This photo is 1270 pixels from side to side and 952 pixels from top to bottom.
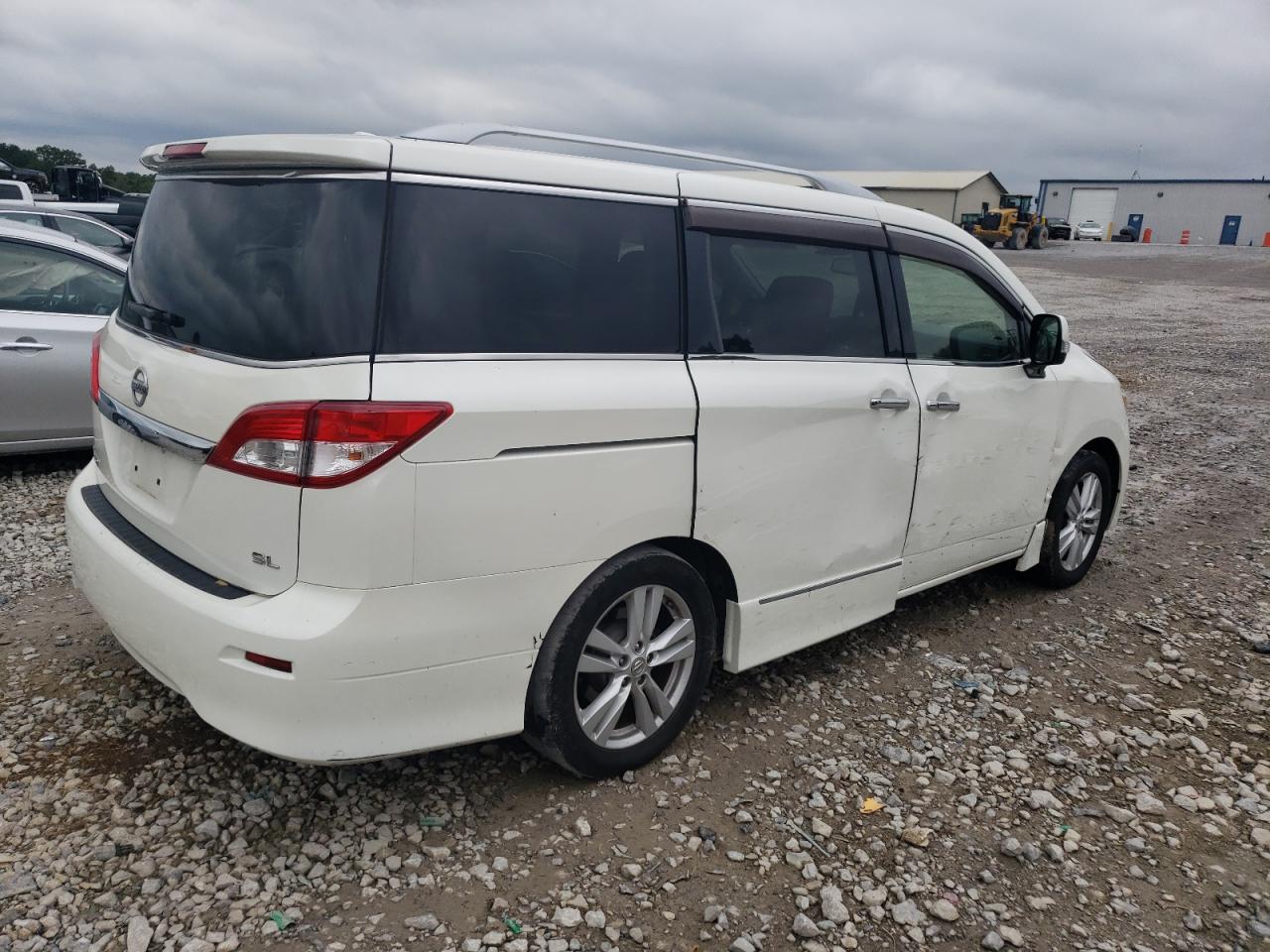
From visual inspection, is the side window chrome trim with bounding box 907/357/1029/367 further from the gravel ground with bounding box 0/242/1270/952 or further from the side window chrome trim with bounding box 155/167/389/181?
the side window chrome trim with bounding box 155/167/389/181

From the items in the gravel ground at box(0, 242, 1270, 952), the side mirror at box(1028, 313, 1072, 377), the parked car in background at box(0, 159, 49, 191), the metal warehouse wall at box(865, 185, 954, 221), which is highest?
the metal warehouse wall at box(865, 185, 954, 221)

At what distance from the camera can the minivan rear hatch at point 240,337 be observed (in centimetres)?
241

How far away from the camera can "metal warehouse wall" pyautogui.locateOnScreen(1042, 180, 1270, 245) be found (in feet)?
239

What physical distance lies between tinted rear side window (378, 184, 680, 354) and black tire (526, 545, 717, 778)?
68cm

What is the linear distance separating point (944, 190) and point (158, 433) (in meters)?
66.8

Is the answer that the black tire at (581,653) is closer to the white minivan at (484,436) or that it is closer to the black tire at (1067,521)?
the white minivan at (484,436)

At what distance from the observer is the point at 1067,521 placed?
16.0ft

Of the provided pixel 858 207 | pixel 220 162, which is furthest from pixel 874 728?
pixel 220 162

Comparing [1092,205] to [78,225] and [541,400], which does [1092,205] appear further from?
[541,400]

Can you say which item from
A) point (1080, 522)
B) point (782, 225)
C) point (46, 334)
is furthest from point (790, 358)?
point (46, 334)

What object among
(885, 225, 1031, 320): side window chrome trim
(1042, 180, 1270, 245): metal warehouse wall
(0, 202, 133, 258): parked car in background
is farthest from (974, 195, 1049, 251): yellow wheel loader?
(885, 225, 1031, 320): side window chrome trim

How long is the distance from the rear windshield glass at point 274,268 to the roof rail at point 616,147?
15.5 inches

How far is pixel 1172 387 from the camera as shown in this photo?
466 inches

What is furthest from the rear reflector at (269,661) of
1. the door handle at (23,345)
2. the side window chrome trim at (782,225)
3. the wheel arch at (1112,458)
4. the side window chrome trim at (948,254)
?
the door handle at (23,345)
